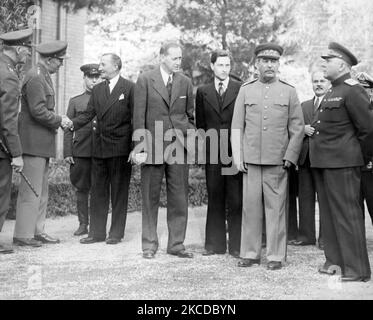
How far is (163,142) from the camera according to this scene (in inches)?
275

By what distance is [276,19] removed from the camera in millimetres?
13320

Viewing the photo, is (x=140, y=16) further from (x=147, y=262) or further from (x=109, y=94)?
(x=147, y=262)

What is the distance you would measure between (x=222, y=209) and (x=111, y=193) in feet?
4.59

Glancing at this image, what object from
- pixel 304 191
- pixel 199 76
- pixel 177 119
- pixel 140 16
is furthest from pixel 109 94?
pixel 140 16

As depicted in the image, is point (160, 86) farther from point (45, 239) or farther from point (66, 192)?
point (66, 192)

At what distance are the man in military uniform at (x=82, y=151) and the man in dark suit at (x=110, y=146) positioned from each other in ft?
1.69

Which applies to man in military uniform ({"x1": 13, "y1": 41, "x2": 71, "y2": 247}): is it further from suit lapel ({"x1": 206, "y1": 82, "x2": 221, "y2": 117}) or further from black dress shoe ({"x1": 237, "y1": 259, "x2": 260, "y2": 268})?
black dress shoe ({"x1": 237, "y1": 259, "x2": 260, "y2": 268})

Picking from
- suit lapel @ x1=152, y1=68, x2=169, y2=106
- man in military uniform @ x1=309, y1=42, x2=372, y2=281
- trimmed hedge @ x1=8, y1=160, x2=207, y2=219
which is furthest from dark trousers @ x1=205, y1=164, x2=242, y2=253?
trimmed hedge @ x1=8, y1=160, x2=207, y2=219

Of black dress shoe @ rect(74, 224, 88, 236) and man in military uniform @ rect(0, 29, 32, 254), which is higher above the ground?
man in military uniform @ rect(0, 29, 32, 254)

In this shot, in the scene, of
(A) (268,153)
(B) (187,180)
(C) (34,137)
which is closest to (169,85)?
(B) (187,180)

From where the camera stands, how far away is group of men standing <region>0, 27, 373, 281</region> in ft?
19.5

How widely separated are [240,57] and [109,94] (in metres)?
5.76

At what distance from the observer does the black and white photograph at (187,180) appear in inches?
225

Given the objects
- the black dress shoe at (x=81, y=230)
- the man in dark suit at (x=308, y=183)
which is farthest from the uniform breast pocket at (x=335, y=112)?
the black dress shoe at (x=81, y=230)
